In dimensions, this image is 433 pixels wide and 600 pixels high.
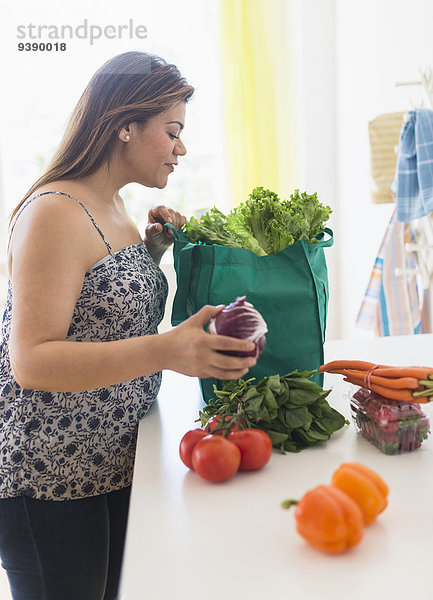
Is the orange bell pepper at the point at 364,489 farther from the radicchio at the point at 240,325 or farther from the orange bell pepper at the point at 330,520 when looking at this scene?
the radicchio at the point at 240,325

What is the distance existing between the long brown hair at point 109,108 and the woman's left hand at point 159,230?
0.79 ft

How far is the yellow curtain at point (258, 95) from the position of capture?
338cm

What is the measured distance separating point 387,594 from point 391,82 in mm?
2585

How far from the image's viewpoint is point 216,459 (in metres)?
0.83

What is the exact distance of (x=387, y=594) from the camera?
594 millimetres

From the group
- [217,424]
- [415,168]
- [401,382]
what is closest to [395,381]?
[401,382]

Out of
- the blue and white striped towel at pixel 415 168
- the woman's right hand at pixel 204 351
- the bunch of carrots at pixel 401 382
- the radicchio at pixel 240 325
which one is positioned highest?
the blue and white striped towel at pixel 415 168

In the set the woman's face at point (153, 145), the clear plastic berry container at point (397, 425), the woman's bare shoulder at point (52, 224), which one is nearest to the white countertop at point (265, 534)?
the clear plastic berry container at point (397, 425)

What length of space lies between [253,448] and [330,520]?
233 millimetres

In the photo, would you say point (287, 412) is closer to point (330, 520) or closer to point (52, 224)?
point (330, 520)

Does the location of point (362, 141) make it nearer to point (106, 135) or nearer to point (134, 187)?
point (134, 187)

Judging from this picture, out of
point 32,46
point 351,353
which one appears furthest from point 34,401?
point 32,46

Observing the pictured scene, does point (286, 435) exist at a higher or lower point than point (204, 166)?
lower

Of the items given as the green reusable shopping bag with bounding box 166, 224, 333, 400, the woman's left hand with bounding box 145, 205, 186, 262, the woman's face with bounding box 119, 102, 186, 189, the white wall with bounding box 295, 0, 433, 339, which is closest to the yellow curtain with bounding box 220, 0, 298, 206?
the white wall with bounding box 295, 0, 433, 339
